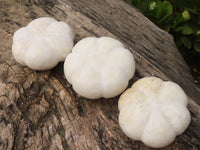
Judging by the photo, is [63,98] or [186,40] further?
[186,40]

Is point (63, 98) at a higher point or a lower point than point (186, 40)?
lower

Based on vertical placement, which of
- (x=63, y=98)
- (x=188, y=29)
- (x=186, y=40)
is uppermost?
(x=188, y=29)

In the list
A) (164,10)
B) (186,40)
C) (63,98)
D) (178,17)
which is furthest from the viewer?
(186,40)

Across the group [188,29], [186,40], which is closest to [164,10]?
[188,29]

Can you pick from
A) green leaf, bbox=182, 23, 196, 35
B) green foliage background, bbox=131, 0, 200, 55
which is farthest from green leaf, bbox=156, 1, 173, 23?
green leaf, bbox=182, 23, 196, 35

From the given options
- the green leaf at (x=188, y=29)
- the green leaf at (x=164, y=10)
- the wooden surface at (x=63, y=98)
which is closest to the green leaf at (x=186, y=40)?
the green leaf at (x=188, y=29)

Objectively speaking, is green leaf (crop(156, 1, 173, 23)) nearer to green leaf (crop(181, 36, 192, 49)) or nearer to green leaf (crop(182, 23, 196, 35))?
green leaf (crop(182, 23, 196, 35))

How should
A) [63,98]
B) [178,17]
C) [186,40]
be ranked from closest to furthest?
[63,98] → [178,17] → [186,40]

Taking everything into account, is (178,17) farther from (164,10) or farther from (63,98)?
(63,98)

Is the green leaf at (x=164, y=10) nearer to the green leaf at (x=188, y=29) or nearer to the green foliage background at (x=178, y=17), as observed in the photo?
the green foliage background at (x=178, y=17)
